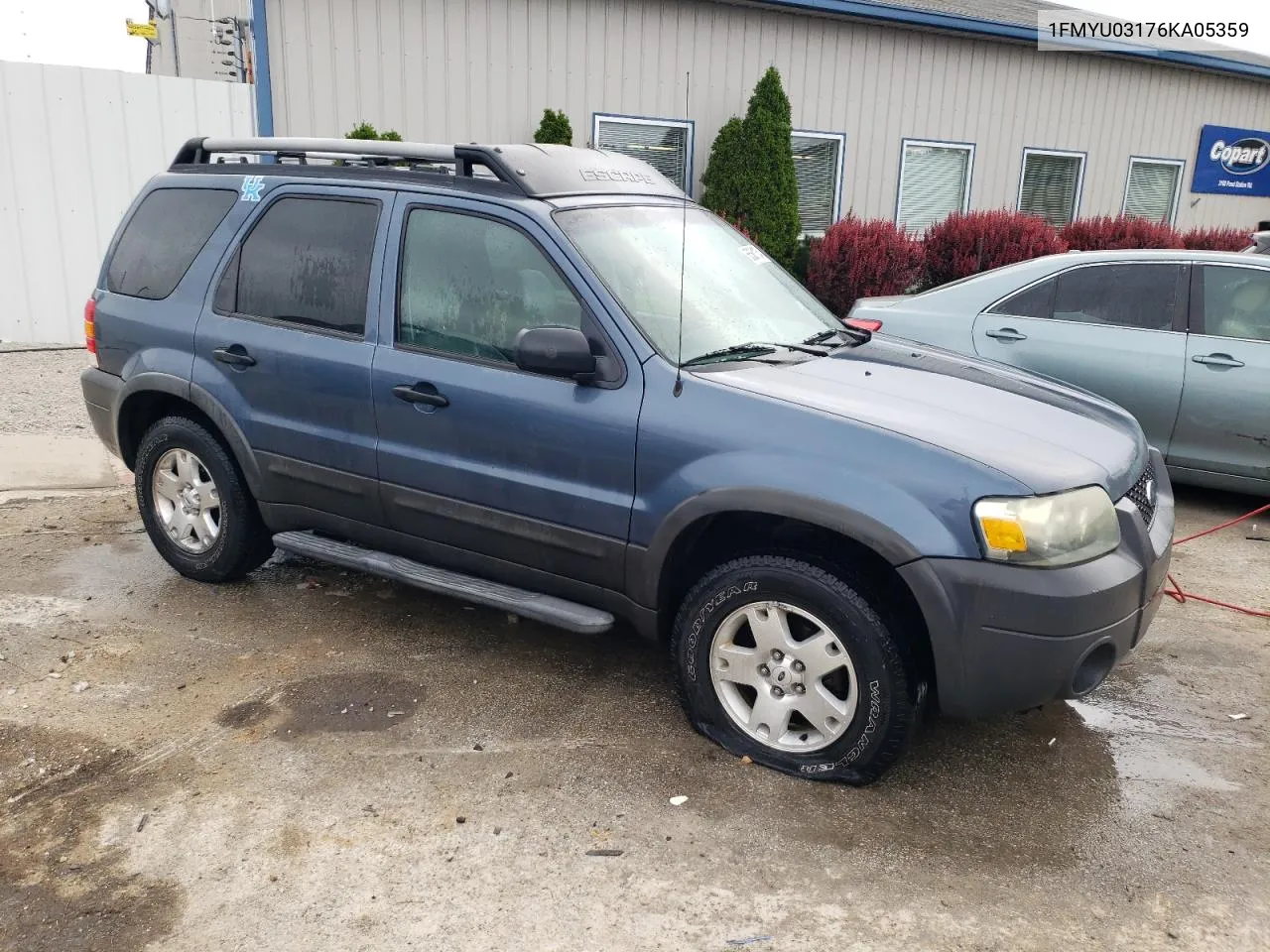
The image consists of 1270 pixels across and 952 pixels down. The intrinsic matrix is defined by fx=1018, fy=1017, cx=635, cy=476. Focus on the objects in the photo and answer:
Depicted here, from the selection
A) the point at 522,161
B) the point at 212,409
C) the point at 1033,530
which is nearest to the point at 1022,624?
the point at 1033,530

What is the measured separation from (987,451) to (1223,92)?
15.7 m

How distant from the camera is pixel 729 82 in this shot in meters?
11.5

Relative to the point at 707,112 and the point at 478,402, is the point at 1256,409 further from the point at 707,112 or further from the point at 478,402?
the point at 707,112

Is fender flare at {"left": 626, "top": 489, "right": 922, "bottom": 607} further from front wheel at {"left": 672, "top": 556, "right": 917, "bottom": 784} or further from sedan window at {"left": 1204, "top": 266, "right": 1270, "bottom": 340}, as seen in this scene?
sedan window at {"left": 1204, "top": 266, "right": 1270, "bottom": 340}

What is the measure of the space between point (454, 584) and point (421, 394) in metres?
0.72

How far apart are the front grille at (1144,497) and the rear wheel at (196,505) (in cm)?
350

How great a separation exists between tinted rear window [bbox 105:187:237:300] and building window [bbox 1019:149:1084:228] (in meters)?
12.0

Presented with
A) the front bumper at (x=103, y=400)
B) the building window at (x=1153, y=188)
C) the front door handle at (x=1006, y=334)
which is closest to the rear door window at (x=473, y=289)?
the front bumper at (x=103, y=400)

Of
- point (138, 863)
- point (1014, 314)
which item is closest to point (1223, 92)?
point (1014, 314)

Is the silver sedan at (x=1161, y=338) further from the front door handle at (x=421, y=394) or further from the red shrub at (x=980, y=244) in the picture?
the red shrub at (x=980, y=244)

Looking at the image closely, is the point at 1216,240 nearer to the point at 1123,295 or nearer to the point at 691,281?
the point at 1123,295

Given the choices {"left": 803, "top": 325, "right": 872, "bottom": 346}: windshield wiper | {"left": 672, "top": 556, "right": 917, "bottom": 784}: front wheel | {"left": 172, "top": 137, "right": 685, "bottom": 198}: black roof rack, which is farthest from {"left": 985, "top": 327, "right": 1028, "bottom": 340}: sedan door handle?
{"left": 672, "top": 556, "right": 917, "bottom": 784}: front wheel

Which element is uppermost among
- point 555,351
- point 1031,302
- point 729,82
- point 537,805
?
point 729,82

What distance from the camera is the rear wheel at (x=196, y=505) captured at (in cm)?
442
